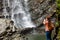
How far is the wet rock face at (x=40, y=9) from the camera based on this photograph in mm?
28323

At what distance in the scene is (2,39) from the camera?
16.5m

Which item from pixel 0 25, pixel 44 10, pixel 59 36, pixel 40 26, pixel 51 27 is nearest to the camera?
pixel 59 36

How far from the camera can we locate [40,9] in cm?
2912

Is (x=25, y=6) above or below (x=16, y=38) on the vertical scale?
above

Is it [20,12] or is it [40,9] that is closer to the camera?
[40,9]

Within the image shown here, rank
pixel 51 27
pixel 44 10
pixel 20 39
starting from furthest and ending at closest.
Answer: pixel 44 10 < pixel 20 39 < pixel 51 27

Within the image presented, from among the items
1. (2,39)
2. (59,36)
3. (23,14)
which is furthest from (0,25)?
(23,14)

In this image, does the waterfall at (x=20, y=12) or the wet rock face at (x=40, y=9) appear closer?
the wet rock face at (x=40, y=9)

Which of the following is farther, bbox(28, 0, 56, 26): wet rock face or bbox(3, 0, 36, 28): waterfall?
bbox(3, 0, 36, 28): waterfall

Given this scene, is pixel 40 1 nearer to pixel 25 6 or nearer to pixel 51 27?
pixel 25 6

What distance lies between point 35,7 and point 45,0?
1.76 m

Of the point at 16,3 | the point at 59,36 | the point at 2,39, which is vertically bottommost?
the point at 2,39

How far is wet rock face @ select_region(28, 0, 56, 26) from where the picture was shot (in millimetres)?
28323

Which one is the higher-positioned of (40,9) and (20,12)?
(40,9)
